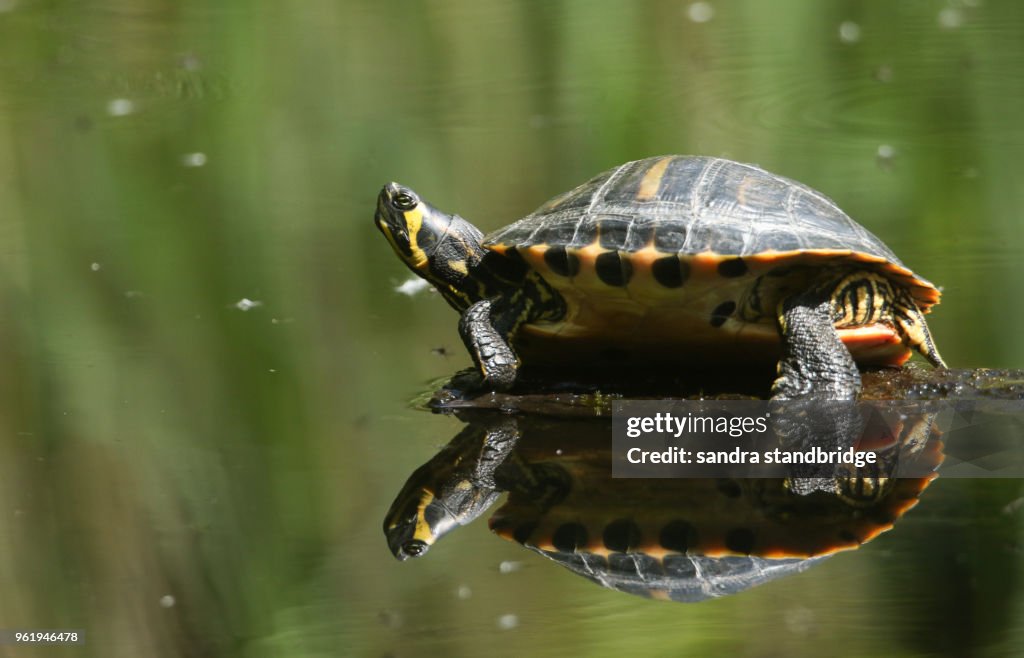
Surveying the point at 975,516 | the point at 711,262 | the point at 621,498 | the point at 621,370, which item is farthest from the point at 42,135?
the point at 975,516

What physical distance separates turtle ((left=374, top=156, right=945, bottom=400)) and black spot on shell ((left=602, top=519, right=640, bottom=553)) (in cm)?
86

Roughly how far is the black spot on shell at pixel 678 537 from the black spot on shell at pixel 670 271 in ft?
3.02

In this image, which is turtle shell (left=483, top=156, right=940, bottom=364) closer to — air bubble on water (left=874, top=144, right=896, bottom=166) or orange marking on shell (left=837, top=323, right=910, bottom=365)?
orange marking on shell (left=837, top=323, right=910, bottom=365)

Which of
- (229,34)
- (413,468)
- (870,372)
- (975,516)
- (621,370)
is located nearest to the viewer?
(975,516)

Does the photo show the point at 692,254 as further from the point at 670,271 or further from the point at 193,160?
the point at 193,160

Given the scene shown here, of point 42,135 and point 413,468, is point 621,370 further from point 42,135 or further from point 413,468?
point 42,135

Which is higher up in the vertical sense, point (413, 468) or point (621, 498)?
point (621, 498)

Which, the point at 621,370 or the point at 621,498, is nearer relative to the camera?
the point at 621,498

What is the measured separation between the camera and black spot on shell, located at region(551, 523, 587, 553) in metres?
1.97

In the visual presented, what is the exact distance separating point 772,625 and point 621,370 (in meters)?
1.65

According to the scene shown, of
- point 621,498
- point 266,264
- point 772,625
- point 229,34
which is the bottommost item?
point 266,264

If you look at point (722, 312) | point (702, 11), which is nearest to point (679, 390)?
point (722, 312)

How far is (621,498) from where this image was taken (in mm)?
2197

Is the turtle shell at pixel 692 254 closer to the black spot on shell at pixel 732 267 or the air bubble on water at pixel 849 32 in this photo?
the black spot on shell at pixel 732 267
